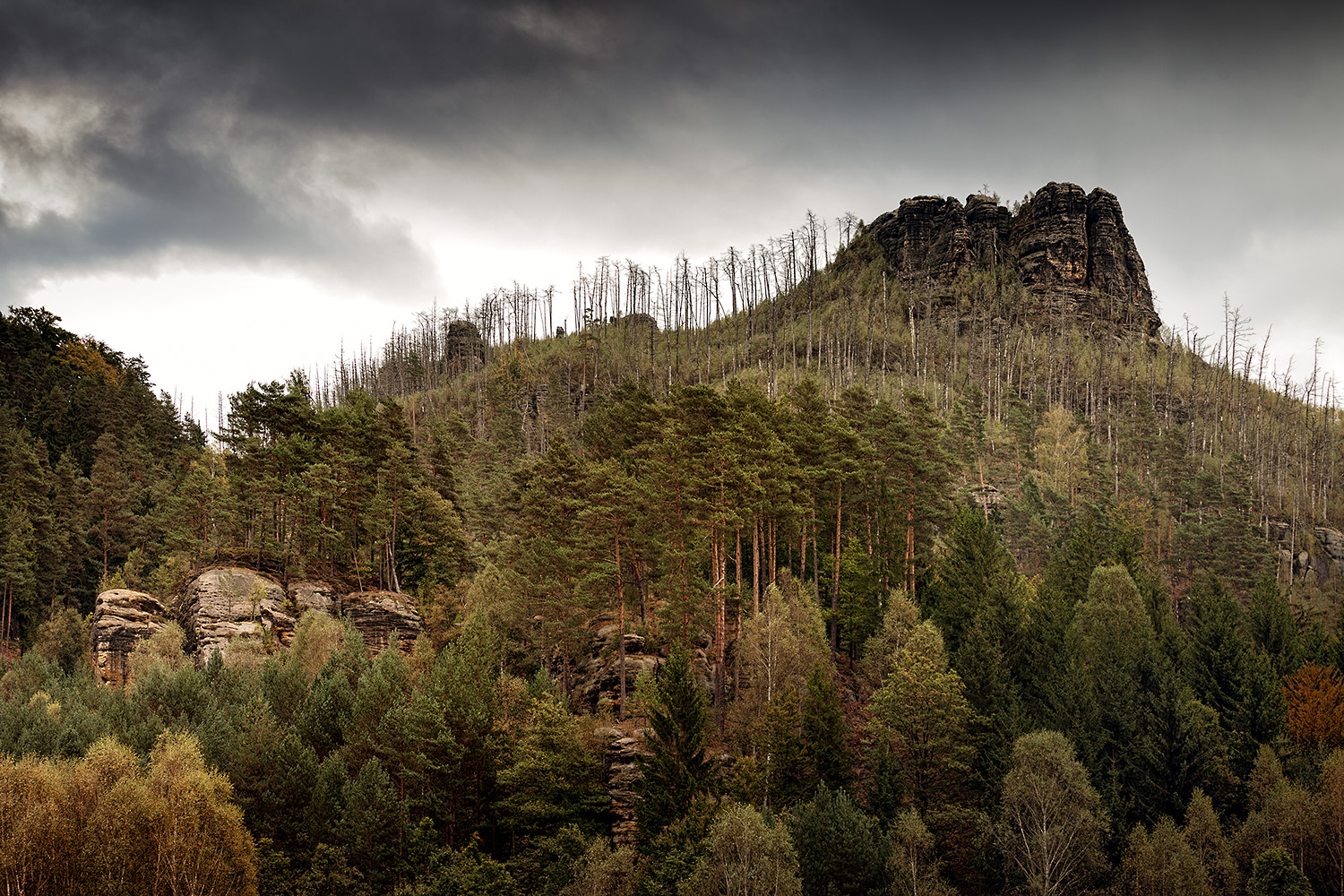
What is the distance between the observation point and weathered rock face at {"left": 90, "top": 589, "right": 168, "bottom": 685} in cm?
5662

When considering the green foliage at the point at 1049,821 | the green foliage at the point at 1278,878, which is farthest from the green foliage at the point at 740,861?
the green foliage at the point at 1278,878

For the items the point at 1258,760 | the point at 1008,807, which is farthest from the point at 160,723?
the point at 1258,760

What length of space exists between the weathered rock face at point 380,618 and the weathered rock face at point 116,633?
1512 cm

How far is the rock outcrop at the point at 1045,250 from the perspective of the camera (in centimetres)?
12512

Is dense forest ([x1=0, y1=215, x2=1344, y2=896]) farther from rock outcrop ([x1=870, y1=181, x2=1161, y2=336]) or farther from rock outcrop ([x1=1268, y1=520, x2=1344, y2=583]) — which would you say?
rock outcrop ([x1=870, y1=181, x2=1161, y2=336])

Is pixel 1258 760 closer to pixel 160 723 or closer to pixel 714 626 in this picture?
pixel 714 626

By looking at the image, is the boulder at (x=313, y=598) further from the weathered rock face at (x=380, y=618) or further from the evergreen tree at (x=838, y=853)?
the evergreen tree at (x=838, y=853)

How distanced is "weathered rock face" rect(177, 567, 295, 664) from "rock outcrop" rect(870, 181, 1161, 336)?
106m

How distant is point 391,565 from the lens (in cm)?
6238

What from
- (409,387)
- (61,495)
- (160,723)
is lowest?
(160,723)

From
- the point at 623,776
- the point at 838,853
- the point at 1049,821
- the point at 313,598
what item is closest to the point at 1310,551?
the point at 1049,821

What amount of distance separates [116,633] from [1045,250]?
452ft

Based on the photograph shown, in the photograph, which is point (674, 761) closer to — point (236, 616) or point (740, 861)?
point (740, 861)

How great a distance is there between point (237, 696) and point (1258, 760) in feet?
207
